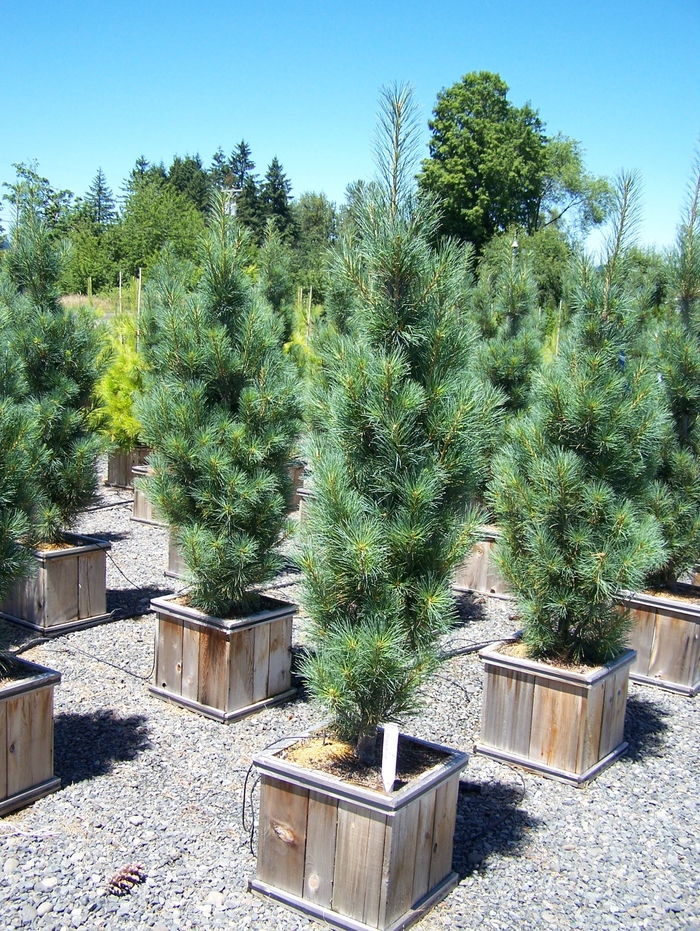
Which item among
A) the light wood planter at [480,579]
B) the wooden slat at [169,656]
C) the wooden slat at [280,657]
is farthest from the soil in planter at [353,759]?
the light wood planter at [480,579]

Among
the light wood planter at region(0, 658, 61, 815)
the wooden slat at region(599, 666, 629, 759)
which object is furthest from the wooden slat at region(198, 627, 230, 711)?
the wooden slat at region(599, 666, 629, 759)

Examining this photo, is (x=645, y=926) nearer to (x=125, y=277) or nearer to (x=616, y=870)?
(x=616, y=870)

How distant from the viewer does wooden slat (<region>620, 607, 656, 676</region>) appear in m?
6.40

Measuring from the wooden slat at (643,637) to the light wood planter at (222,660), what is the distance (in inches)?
107

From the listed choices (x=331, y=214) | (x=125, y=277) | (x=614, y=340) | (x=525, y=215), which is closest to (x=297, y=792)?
(x=614, y=340)

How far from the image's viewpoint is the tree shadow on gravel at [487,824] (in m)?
3.98

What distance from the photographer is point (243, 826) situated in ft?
13.3

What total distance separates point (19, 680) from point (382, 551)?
6.92ft

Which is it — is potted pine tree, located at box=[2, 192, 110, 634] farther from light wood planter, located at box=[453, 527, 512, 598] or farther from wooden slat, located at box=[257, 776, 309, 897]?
wooden slat, located at box=[257, 776, 309, 897]

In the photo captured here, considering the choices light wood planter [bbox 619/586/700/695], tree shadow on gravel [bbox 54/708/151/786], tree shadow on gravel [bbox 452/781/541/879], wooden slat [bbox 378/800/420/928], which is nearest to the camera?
wooden slat [bbox 378/800/420/928]

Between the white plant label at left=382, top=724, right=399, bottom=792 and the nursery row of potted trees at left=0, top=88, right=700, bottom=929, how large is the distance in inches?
2.6

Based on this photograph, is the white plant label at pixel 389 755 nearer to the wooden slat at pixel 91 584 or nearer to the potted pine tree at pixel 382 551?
the potted pine tree at pixel 382 551

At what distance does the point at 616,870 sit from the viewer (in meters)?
3.95

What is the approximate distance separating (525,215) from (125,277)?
1972 cm
